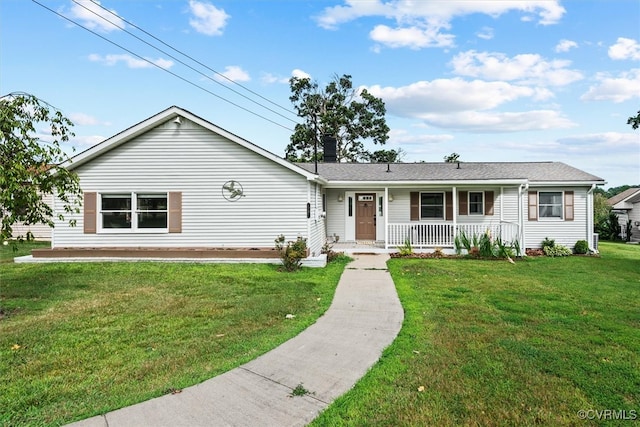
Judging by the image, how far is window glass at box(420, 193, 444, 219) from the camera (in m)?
14.9

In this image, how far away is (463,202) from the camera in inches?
584

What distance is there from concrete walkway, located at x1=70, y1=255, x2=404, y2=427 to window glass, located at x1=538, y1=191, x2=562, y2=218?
12.1 meters

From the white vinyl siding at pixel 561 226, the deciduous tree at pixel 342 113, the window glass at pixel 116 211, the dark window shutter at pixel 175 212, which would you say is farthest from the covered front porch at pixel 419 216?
the deciduous tree at pixel 342 113

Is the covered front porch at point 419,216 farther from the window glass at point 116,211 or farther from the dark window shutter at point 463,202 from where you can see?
the window glass at point 116,211

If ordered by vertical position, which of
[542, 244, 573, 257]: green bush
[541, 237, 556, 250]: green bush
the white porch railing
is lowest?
[542, 244, 573, 257]: green bush

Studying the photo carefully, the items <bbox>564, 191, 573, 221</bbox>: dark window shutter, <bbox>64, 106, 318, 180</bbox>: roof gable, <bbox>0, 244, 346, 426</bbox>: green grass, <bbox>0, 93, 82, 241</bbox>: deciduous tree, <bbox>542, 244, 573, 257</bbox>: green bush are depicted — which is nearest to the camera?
<bbox>0, 244, 346, 426</bbox>: green grass

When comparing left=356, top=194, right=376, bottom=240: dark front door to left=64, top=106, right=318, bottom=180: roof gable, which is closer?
left=64, top=106, right=318, bottom=180: roof gable

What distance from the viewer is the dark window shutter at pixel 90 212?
1150cm

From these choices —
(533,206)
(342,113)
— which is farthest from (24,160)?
(342,113)

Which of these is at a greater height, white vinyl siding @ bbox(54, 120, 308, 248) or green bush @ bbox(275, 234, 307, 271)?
white vinyl siding @ bbox(54, 120, 308, 248)

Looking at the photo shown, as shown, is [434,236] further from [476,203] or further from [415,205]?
[476,203]

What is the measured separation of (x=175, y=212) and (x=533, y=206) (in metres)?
13.5

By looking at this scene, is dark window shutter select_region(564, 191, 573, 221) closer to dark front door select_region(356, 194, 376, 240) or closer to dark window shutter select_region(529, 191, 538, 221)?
dark window shutter select_region(529, 191, 538, 221)

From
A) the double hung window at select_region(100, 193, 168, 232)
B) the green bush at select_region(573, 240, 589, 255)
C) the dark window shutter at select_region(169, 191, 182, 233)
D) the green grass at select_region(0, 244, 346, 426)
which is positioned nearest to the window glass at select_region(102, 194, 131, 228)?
the double hung window at select_region(100, 193, 168, 232)
